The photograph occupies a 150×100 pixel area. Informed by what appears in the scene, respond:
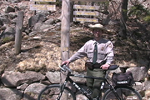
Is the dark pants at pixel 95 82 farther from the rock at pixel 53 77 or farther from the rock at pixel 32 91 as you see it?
the rock at pixel 32 91

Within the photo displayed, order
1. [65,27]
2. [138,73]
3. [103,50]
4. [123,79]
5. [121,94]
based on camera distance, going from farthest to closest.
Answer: [138,73], [65,27], [121,94], [103,50], [123,79]

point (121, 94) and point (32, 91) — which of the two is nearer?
point (121, 94)

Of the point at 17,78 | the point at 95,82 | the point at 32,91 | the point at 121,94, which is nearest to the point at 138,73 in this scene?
the point at 121,94

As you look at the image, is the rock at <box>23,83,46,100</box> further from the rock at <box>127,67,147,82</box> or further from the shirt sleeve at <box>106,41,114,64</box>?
the rock at <box>127,67,147,82</box>

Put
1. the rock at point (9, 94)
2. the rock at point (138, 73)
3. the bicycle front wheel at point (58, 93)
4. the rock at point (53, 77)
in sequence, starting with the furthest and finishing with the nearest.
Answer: the rock at point (138, 73), the rock at point (53, 77), the rock at point (9, 94), the bicycle front wheel at point (58, 93)

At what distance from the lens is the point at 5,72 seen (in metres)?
5.00

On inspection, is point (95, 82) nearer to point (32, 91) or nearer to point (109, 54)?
point (109, 54)

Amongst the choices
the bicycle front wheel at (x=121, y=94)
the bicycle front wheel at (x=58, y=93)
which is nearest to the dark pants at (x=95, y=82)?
the bicycle front wheel at (x=121, y=94)

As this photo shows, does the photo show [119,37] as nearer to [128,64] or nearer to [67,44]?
[128,64]

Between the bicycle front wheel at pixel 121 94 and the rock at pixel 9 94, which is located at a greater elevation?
the bicycle front wheel at pixel 121 94

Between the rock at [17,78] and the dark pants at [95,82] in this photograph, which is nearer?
the dark pants at [95,82]

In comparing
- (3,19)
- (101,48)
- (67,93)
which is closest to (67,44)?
(101,48)

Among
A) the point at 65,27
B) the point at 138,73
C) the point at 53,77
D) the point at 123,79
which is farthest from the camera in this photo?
the point at 138,73

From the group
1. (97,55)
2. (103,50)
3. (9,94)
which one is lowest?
(9,94)
